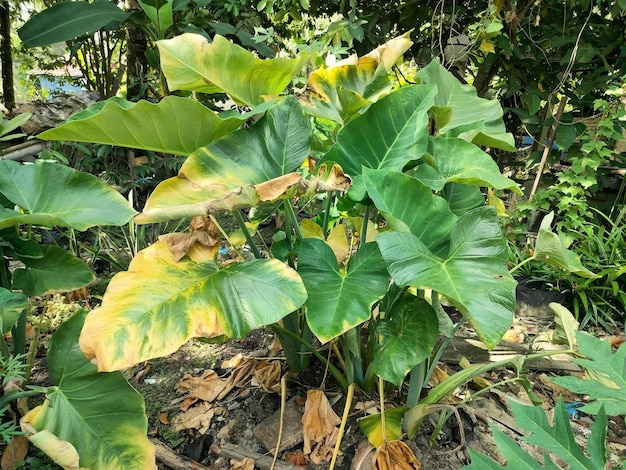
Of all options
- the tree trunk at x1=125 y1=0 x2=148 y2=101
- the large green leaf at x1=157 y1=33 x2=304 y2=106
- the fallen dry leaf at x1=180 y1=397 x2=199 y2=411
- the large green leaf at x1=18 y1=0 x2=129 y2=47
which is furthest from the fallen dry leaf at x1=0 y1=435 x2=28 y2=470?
the tree trunk at x1=125 y1=0 x2=148 y2=101

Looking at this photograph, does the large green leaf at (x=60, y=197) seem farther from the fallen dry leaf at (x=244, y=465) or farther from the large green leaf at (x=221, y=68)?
the fallen dry leaf at (x=244, y=465)

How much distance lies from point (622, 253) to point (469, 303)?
5.95 feet

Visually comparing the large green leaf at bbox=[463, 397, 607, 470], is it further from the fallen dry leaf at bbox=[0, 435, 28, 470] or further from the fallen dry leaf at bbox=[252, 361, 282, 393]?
the fallen dry leaf at bbox=[0, 435, 28, 470]

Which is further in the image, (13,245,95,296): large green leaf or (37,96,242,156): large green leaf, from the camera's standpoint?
(13,245,95,296): large green leaf

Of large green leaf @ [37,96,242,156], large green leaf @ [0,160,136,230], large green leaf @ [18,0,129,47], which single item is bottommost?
large green leaf @ [0,160,136,230]

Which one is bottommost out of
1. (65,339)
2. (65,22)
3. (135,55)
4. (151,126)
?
(65,339)

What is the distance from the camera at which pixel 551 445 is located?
1.97 feet

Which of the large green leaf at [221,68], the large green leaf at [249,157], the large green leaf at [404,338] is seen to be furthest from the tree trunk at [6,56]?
the large green leaf at [404,338]

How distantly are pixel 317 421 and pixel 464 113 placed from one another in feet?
3.31

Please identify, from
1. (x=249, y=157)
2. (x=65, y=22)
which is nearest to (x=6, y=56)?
(x=65, y=22)

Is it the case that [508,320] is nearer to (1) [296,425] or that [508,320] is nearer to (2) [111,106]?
(1) [296,425]

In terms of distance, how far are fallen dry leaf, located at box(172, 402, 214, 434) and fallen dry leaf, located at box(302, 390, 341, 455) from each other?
0.30 meters

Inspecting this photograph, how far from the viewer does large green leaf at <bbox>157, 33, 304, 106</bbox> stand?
987mm

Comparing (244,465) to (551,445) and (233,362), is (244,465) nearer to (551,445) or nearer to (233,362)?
(233,362)
